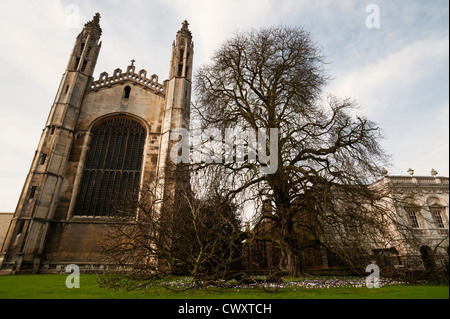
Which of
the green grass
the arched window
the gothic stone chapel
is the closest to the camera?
the green grass

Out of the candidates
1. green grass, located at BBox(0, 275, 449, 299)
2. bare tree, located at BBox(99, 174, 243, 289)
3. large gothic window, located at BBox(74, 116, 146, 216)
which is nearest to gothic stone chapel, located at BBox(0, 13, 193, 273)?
large gothic window, located at BBox(74, 116, 146, 216)

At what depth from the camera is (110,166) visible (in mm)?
15852

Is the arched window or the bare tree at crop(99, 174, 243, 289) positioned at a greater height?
the arched window

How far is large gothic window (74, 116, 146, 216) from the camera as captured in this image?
14680mm

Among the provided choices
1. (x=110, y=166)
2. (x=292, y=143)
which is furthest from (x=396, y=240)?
(x=110, y=166)

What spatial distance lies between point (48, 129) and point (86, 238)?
731 cm

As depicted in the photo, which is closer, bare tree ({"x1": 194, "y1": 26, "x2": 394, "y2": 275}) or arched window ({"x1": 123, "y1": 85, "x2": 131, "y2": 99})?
bare tree ({"x1": 194, "y1": 26, "x2": 394, "y2": 275})

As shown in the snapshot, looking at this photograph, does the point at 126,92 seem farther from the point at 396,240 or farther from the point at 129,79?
the point at 396,240

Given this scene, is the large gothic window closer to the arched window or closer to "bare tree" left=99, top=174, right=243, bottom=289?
the arched window

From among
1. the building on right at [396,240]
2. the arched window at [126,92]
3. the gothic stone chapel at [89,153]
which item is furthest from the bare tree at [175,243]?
the arched window at [126,92]

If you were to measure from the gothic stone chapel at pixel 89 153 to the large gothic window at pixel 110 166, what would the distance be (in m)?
0.06

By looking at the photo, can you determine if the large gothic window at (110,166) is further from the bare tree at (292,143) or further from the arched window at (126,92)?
the bare tree at (292,143)

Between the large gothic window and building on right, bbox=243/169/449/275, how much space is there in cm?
878

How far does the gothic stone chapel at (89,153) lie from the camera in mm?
12828
